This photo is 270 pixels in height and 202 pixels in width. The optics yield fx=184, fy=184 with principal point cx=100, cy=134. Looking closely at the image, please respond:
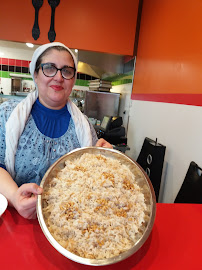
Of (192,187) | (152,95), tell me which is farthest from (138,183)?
(152,95)

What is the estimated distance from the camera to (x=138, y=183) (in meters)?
0.89

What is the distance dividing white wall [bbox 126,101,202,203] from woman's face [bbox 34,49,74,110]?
1123mm

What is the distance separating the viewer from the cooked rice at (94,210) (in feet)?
2.11

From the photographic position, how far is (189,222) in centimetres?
91

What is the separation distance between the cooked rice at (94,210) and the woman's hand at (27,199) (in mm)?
53

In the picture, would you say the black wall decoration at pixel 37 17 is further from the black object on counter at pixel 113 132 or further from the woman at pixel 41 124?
the woman at pixel 41 124

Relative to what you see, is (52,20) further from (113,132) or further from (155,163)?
(155,163)

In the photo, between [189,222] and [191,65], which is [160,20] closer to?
[191,65]

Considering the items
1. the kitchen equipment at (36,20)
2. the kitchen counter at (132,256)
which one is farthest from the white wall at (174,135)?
the kitchen equipment at (36,20)

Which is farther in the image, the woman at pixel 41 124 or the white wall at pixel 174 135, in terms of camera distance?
the white wall at pixel 174 135

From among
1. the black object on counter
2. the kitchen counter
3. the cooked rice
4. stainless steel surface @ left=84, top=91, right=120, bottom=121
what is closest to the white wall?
the black object on counter

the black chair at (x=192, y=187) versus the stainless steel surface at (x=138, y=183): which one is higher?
the stainless steel surface at (x=138, y=183)

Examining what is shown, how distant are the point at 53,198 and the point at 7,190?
11.7 inches

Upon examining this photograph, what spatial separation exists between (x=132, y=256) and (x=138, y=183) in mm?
306
